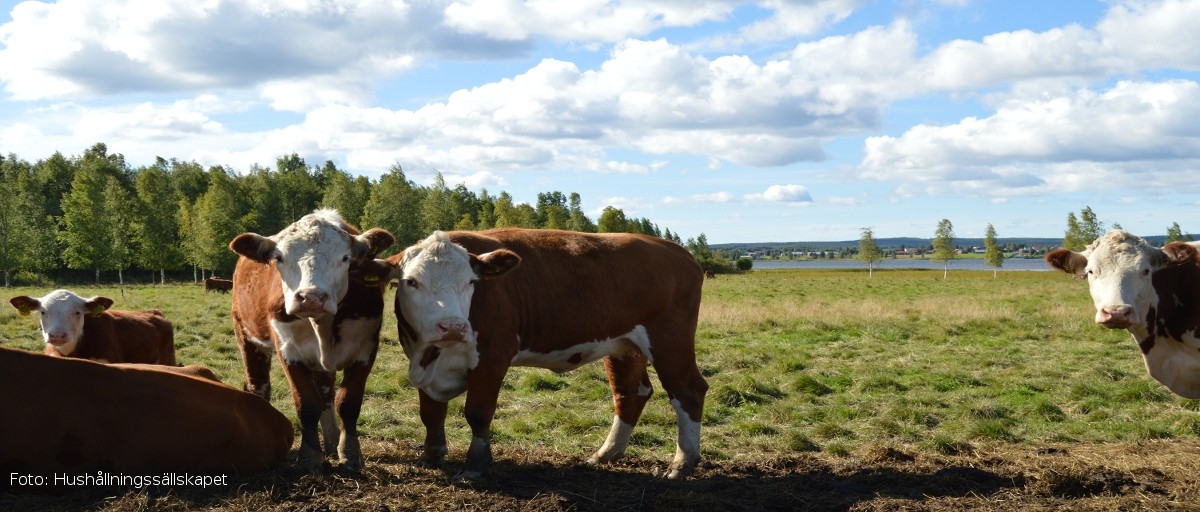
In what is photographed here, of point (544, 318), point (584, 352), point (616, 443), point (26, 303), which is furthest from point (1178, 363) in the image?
point (26, 303)

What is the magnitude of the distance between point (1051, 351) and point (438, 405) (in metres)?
12.8

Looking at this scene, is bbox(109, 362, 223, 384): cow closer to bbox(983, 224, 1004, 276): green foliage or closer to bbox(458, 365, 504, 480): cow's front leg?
bbox(458, 365, 504, 480): cow's front leg

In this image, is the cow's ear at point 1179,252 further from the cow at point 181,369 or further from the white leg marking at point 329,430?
the cow at point 181,369

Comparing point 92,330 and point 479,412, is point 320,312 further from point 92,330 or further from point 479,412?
point 92,330

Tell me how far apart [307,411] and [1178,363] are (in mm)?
7278

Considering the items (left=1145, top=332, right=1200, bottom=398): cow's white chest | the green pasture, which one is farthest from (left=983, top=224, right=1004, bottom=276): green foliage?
(left=1145, top=332, right=1200, bottom=398): cow's white chest

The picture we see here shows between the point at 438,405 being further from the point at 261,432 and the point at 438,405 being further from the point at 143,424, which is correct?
the point at 143,424

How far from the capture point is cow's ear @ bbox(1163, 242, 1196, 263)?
7.23 m

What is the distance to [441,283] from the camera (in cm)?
644

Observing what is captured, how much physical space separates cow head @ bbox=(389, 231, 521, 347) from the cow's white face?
4715 millimetres

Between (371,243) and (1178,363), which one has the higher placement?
(371,243)

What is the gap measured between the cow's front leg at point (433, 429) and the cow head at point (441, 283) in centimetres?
58

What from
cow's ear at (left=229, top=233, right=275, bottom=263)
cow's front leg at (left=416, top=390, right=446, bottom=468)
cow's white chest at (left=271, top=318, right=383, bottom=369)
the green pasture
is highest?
cow's ear at (left=229, top=233, right=275, bottom=263)

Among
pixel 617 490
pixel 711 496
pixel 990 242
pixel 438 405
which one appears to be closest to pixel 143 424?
pixel 438 405
